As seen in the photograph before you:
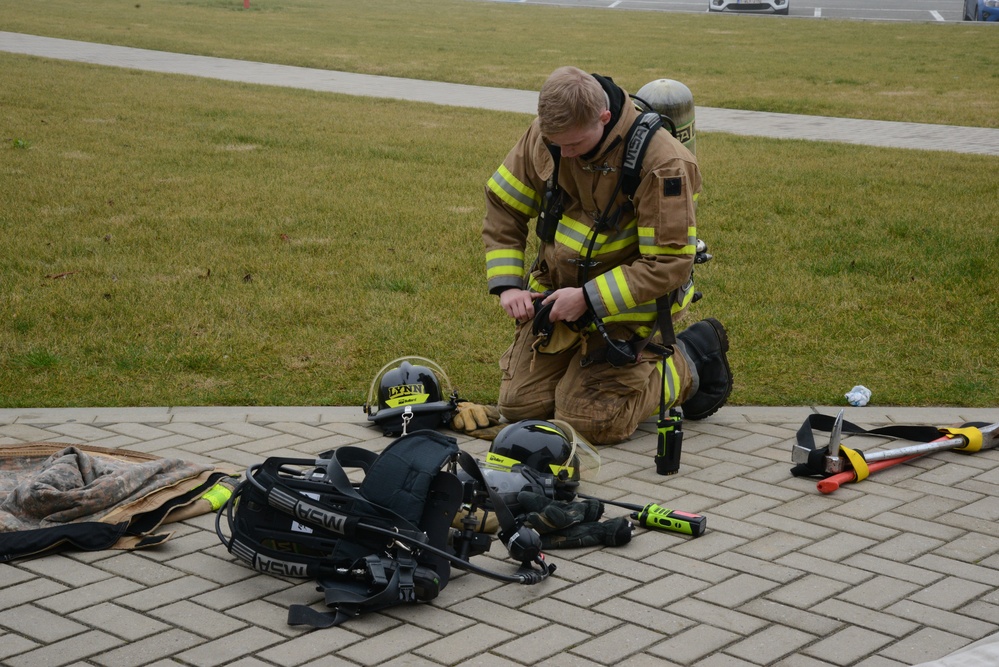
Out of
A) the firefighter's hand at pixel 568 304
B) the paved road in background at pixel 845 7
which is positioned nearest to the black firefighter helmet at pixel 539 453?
the firefighter's hand at pixel 568 304

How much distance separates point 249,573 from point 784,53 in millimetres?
21614

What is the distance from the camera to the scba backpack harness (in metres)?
3.78

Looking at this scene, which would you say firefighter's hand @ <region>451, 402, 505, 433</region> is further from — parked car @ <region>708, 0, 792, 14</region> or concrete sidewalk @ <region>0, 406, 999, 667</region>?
parked car @ <region>708, 0, 792, 14</region>

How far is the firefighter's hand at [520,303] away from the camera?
542 cm

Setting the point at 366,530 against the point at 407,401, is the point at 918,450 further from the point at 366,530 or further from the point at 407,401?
the point at 366,530

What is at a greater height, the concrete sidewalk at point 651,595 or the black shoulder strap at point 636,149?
the black shoulder strap at point 636,149

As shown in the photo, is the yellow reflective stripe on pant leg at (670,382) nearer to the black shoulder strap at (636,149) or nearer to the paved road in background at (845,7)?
the black shoulder strap at (636,149)

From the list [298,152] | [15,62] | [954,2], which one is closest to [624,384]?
[298,152]

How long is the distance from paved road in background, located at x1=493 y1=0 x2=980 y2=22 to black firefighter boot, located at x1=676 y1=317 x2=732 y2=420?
28809 millimetres

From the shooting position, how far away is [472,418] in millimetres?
5582

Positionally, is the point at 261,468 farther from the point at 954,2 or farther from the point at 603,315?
the point at 954,2

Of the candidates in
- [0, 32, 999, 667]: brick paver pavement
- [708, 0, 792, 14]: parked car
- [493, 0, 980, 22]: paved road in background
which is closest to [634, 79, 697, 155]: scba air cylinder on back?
[0, 32, 999, 667]: brick paver pavement

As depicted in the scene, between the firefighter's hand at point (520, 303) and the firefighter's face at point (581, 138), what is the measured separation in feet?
2.33

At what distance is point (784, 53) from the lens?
23562 mm
